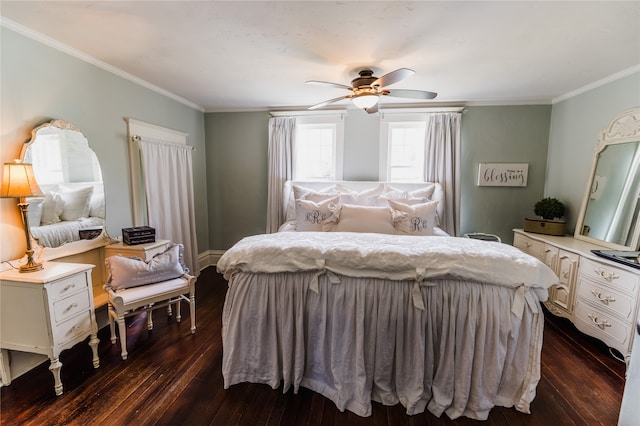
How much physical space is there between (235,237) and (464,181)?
3578mm

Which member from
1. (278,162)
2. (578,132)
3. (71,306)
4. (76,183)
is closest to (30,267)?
(71,306)

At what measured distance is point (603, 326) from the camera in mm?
2279

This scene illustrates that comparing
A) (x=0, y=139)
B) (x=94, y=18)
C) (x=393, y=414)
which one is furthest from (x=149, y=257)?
(x=393, y=414)

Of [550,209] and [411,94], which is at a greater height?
[411,94]

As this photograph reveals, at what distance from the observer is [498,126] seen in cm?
371

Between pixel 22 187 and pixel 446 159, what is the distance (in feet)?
13.7

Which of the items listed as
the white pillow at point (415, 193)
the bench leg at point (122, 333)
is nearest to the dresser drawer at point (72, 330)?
the bench leg at point (122, 333)

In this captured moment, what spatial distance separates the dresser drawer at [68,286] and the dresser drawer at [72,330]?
19cm

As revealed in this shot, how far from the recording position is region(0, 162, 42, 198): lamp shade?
5.66 feet

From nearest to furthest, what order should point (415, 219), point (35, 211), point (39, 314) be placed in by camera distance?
point (39, 314), point (35, 211), point (415, 219)

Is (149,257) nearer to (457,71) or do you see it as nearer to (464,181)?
(457,71)

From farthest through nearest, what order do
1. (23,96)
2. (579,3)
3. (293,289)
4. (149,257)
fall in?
1. (149,257)
2. (23,96)
3. (293,289)
4. (579,3)

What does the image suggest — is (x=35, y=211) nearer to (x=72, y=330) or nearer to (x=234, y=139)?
(x=72, y=330)

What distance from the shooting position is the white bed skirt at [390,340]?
1596 millimetres
